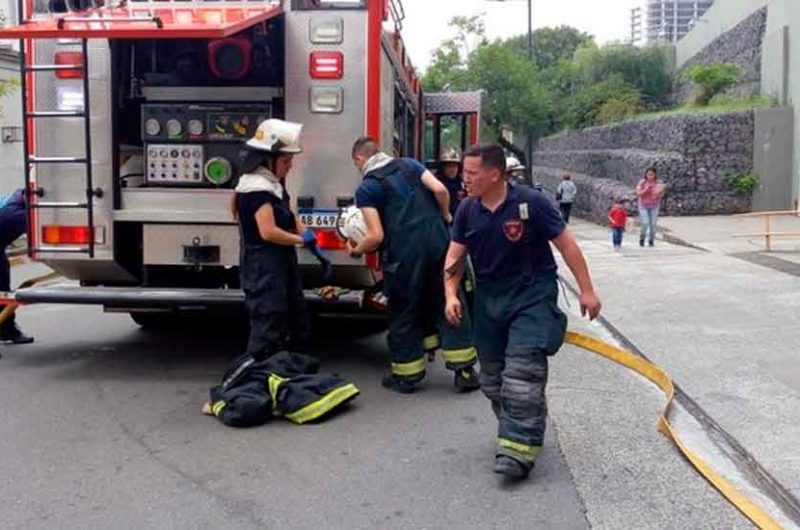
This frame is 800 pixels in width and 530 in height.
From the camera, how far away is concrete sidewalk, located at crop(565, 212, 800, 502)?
5.98 metres

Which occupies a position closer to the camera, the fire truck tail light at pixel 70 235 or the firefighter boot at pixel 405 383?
the firefighter boot at pixel 405 383

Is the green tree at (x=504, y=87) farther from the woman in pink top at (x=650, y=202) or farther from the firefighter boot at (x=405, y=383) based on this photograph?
the firefighter boot at (x=405, y=383)

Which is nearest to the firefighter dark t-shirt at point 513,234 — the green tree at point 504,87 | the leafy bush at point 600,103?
the leafy bush at point 600,103

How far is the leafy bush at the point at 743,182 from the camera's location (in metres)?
23.8

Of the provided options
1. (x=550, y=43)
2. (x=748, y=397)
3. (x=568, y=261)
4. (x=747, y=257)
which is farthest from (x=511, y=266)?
(x=550, y=43)

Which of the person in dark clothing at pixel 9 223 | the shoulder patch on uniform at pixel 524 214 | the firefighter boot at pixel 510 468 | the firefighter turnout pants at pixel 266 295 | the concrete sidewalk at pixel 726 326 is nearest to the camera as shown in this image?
the firefighter boot at pixel 510 468

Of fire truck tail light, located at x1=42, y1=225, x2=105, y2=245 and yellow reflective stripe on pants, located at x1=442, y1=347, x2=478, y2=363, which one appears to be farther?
fire truck tail light, located at x1=42, y1=225, x2=105, y2=245

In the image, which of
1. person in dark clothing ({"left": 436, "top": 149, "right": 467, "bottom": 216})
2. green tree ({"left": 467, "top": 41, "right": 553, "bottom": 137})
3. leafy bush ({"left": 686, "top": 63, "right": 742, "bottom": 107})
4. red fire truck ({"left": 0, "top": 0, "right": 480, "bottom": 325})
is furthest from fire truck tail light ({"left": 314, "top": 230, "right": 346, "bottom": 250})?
green tree ({"left": 467, "top": 41, "right": 553, "bottom": 137})

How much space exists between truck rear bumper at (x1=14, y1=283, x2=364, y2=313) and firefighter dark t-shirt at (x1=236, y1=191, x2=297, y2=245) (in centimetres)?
71

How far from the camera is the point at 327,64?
269 inches

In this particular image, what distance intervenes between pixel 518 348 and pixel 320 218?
2406 mm

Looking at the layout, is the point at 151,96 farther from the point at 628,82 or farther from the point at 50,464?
the point at 628,82

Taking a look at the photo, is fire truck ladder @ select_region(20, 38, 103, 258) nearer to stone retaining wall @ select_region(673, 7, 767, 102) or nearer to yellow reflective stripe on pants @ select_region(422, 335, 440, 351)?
yellow reflective stripe on pants @ select_region(422, 335, 440, 351)

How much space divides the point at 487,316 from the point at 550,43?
232 ft
